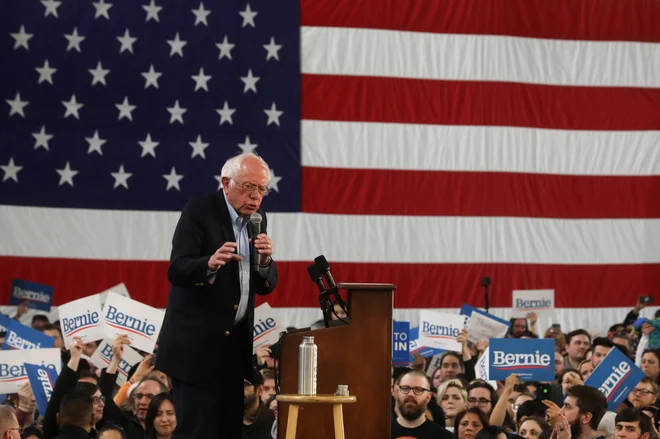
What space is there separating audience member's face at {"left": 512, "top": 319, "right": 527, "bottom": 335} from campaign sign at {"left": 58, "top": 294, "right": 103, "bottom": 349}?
17.6 feet

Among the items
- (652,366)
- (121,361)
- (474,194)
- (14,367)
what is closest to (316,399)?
(14,367)

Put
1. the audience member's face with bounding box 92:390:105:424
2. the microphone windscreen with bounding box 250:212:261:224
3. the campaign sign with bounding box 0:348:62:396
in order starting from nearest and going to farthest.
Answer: the microphone windscreen with bounding box 250:212:261:224 < the audience member's face with bounding box 92:390:105:424 < the campaign sign with bounding box 0:348:62:396

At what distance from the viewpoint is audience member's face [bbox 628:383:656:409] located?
25.4ft

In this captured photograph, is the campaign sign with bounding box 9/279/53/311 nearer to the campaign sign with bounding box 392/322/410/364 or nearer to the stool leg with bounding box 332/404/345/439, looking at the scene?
the campaign sign with bounding box 392/322/410/364

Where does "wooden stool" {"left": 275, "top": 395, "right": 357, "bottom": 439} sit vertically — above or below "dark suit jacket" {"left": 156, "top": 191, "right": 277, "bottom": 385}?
below

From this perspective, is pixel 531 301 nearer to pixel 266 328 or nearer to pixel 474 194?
pixel 474 194

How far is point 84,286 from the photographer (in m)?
12.0

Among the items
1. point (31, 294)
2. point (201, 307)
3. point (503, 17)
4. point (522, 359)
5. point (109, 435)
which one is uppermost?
point (503, 17)

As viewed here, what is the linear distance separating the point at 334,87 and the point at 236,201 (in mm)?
9292

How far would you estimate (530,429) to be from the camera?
20.5 feet

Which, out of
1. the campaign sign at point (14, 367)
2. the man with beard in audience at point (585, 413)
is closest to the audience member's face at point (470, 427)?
the man with beard in audience at point (585, 413)

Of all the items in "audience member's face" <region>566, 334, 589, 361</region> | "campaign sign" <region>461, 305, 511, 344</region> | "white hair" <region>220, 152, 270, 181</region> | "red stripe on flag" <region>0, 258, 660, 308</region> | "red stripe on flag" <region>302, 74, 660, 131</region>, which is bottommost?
"white hair" <region>220, 152, 270, 181</region>

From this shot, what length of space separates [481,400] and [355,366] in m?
4.03

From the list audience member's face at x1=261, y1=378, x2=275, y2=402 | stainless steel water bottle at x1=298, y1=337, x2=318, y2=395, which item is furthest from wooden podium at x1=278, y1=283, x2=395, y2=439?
audience member's face at x1=261, y1=378, x2=275, y2=402
